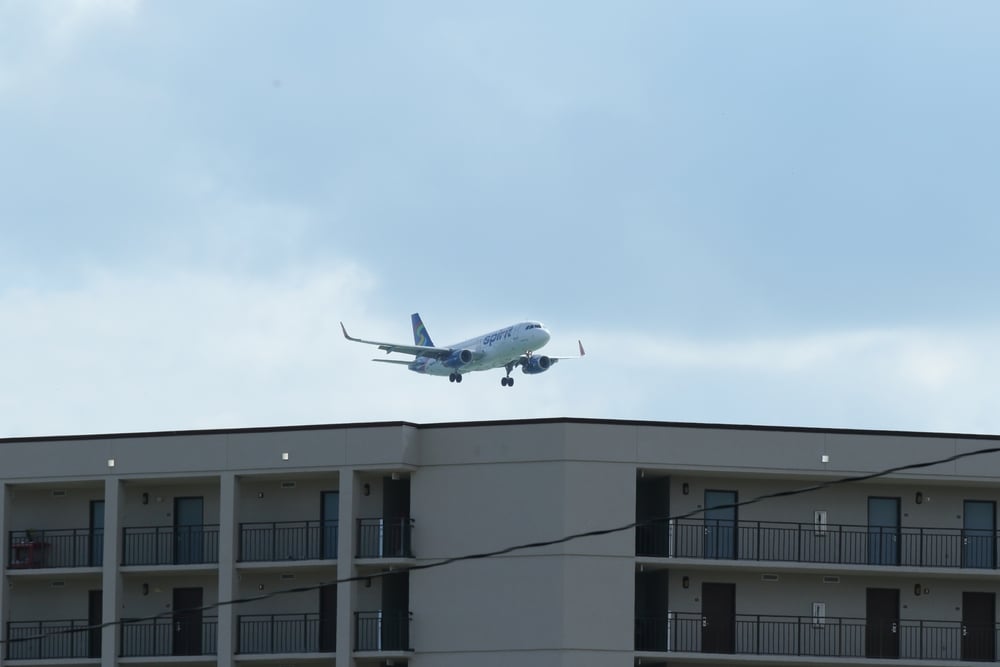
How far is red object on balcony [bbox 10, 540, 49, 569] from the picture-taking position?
176 ft

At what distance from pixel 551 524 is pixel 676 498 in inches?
157

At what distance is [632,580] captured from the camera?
48594 millimetres

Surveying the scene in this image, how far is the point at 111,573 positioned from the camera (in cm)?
5184

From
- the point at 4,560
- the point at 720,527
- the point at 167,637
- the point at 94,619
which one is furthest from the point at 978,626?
the point at 4,560

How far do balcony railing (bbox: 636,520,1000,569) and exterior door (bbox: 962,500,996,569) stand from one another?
28 millimetres

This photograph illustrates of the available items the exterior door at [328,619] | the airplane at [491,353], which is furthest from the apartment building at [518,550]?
the airplane at [491,353]

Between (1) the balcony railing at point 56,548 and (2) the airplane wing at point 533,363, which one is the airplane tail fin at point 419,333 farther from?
(1) the balcony railing at point 56,548

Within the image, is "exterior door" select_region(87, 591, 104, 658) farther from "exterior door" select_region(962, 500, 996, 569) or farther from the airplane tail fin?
the airplane tail fin

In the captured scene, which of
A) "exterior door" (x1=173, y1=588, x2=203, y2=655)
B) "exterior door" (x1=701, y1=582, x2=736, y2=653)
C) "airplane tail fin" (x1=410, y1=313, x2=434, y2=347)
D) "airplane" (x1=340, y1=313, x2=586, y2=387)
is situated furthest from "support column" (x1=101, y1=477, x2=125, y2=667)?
"airplane tail fin" (x1=410, y1=313, x2=434, y2=347)

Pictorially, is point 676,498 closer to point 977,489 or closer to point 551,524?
point 551,524

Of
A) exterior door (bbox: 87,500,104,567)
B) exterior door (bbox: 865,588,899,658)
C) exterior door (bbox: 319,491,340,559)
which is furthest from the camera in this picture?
exterior door (bbox: 87,500,104,567)

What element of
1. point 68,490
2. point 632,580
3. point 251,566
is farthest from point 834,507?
point 68,490

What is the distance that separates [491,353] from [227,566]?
41.6m

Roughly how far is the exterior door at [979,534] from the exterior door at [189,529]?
21.5m
